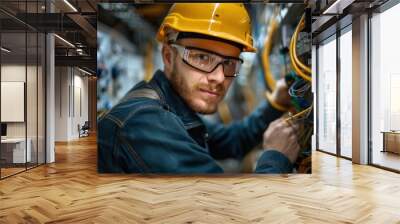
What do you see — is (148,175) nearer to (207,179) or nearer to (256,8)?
(207,179)

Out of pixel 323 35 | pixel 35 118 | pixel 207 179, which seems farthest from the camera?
pixel 323 35

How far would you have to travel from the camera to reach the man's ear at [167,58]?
257 inches

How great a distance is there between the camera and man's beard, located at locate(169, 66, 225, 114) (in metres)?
6.50

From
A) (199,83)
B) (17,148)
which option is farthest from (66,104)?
(199,83)

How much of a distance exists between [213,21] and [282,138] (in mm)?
2284

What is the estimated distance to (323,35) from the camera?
33.6 ft

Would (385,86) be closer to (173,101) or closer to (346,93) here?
(346,93)

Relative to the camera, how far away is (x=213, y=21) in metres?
6.34

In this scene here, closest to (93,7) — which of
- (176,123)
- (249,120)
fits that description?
(176,123)

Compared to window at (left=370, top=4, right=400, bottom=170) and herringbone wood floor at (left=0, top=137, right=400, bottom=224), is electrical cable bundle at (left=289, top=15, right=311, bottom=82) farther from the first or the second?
window at (left=370, top=4, right=400, bottom=170)

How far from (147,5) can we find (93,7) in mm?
2708

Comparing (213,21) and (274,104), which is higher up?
(213,21)

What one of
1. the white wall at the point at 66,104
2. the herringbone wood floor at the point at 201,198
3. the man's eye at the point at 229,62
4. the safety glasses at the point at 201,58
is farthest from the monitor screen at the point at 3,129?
the white wall at the point at 66,104

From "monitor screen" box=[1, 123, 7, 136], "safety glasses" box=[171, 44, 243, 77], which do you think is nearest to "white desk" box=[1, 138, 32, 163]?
"monitor screen" box=[1, 123, 7, 136]
